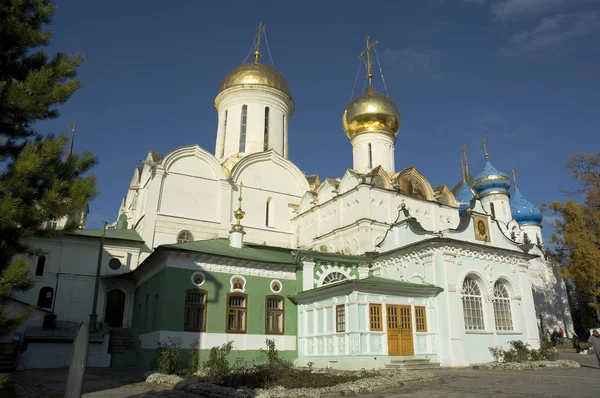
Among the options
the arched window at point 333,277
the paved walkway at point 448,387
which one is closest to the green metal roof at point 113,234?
the paved walkway at point 448,387

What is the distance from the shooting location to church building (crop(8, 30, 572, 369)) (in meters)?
14.9

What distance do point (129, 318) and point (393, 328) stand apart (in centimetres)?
1170

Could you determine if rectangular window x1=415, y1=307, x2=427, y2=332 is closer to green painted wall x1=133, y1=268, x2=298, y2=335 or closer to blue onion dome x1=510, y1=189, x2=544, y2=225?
green painted wall x1=133, y1=268, x2=298, y2=335

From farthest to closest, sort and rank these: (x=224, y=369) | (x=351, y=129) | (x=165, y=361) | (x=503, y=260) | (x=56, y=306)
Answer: (x=351, y=129) → (x=56, y=306) → (x=503, y=260) → (x=165, y=361) → (x=224, y=369)

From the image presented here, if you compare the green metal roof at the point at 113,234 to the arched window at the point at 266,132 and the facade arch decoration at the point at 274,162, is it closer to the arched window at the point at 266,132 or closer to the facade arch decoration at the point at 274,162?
the facade arch decoration at the point at 274,162

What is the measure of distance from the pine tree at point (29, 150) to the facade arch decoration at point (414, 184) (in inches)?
702

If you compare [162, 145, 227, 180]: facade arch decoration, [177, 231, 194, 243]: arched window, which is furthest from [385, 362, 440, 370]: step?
[162, 145, 227, 180]: facade arch decoration

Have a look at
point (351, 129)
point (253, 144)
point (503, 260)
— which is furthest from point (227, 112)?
point (503, 260)

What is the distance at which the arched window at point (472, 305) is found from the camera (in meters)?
16.0

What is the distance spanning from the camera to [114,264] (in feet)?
68.8

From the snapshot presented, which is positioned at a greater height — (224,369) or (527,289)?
(527,289)

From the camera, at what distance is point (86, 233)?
21047mm

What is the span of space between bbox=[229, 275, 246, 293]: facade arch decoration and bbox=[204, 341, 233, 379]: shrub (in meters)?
1.75

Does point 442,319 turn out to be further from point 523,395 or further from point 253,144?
point 253,144
